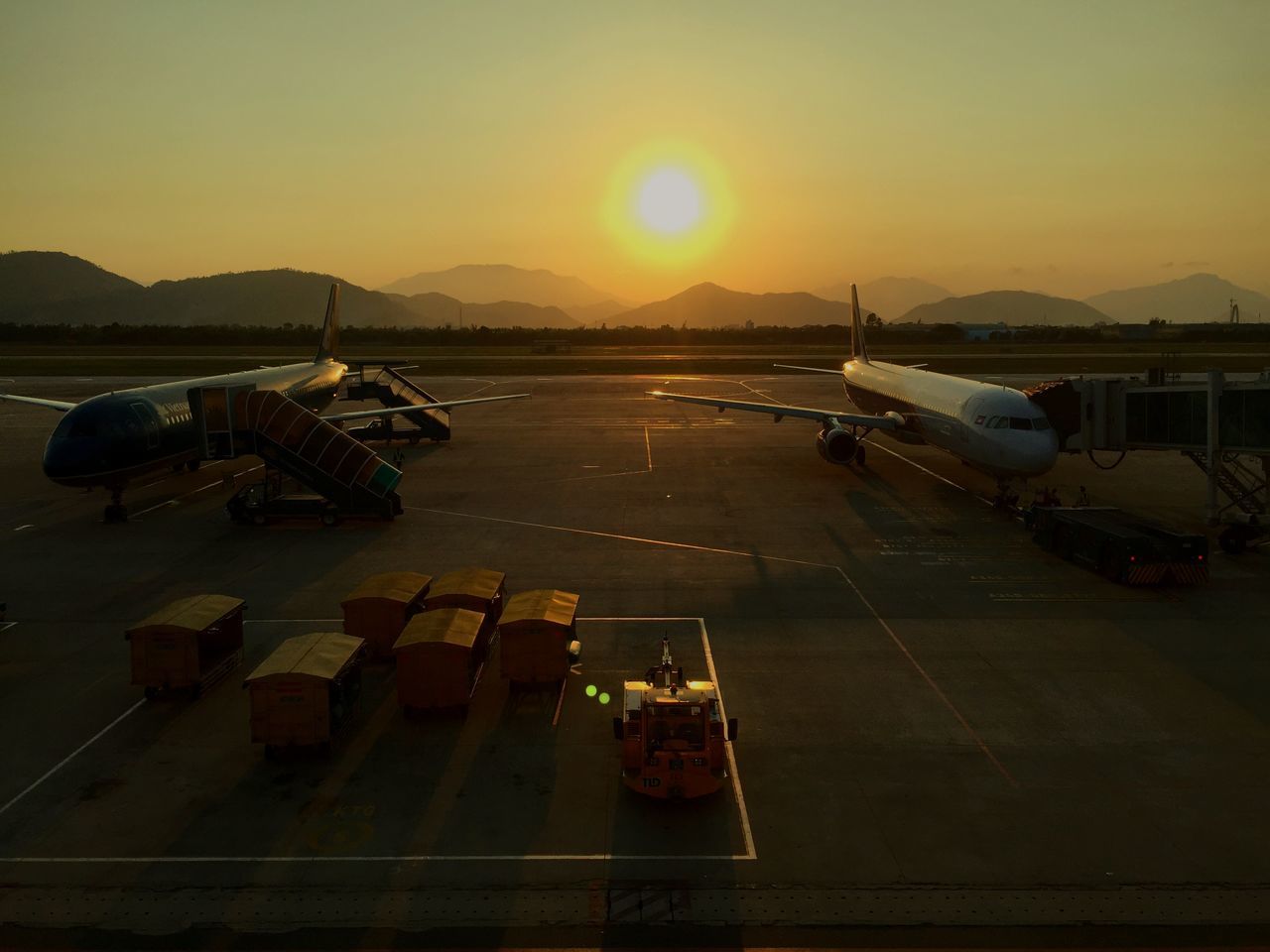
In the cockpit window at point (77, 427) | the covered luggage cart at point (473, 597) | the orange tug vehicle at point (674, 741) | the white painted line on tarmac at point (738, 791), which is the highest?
the cockpit window at point (77, 427)

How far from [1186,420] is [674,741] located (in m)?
28.0

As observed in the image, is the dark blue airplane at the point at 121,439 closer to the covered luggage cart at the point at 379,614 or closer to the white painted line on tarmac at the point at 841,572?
the white painted line on tarmac at the point at 841,572

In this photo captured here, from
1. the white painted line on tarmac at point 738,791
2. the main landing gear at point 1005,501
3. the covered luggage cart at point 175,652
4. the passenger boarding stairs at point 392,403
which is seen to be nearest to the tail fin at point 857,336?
the main landing gear at point 1005,501

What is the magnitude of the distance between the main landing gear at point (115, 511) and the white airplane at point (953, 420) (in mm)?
26142

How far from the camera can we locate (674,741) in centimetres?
1627

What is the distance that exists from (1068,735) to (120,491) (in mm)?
35473

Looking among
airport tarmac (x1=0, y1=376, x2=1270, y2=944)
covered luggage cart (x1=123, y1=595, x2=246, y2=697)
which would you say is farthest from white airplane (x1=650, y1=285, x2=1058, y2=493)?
covered luggage cart (x1=123, y1=595, x2=246, y2=697)

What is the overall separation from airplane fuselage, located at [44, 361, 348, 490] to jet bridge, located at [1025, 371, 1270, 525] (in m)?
35.7

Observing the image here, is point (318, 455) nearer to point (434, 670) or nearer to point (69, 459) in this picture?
point (69, 459)

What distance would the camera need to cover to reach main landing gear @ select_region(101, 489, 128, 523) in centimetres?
3734

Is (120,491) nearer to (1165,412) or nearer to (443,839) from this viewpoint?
(443,839)

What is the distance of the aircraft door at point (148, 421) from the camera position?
37250mm

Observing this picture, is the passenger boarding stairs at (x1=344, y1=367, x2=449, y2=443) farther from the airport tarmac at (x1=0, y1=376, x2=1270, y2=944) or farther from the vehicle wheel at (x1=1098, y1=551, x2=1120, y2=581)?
the vehicle wheel at (x1=1098, y1=551, x2=1120, y2=581)

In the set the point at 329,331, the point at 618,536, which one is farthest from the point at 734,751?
the point at 329,331
